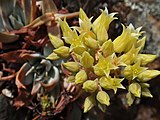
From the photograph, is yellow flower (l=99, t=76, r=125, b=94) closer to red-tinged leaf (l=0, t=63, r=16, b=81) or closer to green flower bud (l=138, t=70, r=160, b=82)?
green flower bud (l=138, t=70, r=160, b=82)

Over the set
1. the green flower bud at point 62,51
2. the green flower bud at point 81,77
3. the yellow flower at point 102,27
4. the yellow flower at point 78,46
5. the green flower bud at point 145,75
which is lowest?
the green flower bud at point 145,75

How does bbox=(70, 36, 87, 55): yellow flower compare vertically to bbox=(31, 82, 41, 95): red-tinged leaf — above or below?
above

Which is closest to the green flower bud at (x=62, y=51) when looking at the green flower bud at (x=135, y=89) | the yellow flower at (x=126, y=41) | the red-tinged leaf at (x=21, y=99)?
the yellow flower at (x=126, y=41)

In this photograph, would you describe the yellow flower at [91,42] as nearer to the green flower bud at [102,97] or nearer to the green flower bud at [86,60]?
the green flower bud at [86,60]

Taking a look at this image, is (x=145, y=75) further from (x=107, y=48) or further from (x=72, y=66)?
(x=72, y=66)

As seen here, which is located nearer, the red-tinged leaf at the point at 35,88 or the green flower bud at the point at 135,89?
the green flower bud at the point at 135,89

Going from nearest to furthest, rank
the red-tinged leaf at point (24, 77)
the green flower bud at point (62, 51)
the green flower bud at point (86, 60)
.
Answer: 1. the green flower bud at point (86, 60)
2. the green flower bud at point (62, 51)
3. the red-tinged leaf at point (24, 77)

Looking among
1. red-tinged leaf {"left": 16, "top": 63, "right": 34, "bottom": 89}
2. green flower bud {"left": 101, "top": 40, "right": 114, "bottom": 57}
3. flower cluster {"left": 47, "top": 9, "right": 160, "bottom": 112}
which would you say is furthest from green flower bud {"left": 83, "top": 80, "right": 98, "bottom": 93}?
red-tinged leaf {"left": 16, "top": 63, "right": 34, "bottom": 89}
